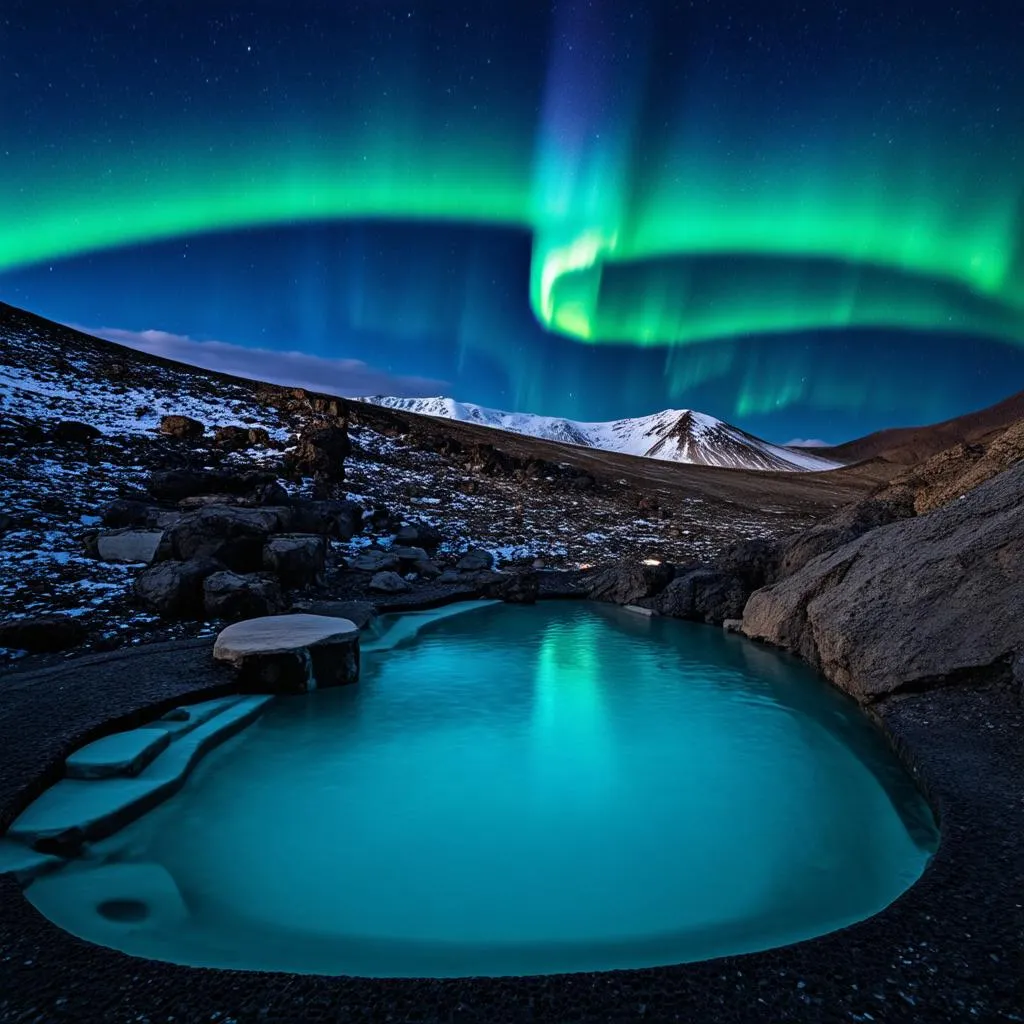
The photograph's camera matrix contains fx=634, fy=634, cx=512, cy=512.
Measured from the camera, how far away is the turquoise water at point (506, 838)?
12.7 ft

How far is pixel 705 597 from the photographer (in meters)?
13.5

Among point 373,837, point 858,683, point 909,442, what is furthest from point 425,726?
point 909,442

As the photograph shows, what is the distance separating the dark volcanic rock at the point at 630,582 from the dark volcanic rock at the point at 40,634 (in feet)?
34.7

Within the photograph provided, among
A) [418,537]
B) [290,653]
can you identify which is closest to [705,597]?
[418,537]

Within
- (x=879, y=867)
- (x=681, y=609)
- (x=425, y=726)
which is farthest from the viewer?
(x=681, y=609)

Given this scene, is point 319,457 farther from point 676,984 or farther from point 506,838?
point 676,984

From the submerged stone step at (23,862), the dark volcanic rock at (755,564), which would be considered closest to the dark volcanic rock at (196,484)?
the dark volcanic rock at (755,564)

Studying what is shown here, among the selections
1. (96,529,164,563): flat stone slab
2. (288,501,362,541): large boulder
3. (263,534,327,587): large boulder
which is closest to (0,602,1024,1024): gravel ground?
(263,534,327,587): large boulder

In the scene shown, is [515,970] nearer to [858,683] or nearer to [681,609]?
[858,683]

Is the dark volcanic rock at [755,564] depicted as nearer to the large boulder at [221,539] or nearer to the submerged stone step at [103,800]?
the large boulder at [221,539]

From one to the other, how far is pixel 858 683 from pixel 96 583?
12135 mm

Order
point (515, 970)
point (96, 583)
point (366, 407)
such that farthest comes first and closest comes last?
point (366, 407) < point (96, 583) < point (515, 970)

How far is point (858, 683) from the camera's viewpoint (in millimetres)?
7840

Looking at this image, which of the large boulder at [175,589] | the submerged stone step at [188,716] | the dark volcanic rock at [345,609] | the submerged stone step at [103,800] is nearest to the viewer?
the submerged stone step at [103,800]
